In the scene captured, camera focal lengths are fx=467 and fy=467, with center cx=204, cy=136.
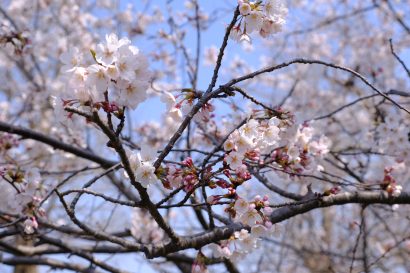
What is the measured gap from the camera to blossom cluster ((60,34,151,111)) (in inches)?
57.4

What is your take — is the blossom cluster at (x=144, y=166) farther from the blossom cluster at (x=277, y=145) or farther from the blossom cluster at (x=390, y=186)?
the blossom cluster at (x=390, y=186)

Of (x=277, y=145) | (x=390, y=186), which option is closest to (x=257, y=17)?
(x=277, y=145)

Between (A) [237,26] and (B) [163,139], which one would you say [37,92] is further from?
(A) [237,26]

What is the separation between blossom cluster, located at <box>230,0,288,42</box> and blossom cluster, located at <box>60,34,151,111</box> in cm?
44

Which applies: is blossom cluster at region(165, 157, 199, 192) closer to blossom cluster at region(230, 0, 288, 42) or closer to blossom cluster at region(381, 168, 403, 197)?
blossom cluster at region(230, 0, 288, 42)

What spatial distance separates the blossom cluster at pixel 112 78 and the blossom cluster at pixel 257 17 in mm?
444

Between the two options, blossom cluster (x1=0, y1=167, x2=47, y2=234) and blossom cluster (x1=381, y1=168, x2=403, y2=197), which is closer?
blossom cluster (x1=0, y1=167, x2=47, y2=234)

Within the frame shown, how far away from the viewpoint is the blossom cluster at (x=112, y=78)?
1459 millimetres

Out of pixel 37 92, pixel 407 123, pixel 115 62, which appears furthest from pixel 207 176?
pixel 37 92

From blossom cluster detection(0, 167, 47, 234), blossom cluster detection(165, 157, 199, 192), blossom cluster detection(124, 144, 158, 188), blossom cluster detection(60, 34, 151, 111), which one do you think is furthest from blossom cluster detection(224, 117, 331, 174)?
blossom cluster detection(0, 167, 47, 234)

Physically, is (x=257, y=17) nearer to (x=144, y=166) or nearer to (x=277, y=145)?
(x=144, y=166)

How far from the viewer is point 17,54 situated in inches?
124

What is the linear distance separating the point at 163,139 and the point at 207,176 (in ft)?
13.0

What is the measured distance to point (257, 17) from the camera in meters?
1.76
